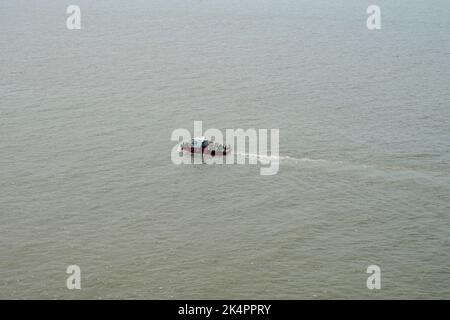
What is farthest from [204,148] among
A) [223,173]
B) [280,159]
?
[280,159]

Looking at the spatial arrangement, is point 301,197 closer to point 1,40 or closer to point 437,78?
point 437,78

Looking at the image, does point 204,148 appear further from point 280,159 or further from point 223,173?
point 280,159

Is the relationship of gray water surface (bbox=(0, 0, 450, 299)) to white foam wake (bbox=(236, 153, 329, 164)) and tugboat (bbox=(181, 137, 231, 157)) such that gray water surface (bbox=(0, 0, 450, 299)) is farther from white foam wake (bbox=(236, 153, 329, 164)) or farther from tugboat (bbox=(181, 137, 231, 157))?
tugboat (bbox=(181, 137, 231, 157))

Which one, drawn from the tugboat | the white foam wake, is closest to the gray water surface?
the white foam wake

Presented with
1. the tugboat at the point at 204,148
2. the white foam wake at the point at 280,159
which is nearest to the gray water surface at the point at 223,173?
the white foam wake at the point at 280,159

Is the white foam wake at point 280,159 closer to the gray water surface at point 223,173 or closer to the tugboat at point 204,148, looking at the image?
the gray water surface at point 223,173

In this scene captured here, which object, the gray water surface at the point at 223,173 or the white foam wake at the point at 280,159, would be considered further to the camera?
the white foam wake at the point at 280,159

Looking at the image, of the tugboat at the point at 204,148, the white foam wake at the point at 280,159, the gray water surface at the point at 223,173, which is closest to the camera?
the gray water surface at the point at 223,173

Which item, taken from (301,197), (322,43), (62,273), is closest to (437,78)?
(322,43)
